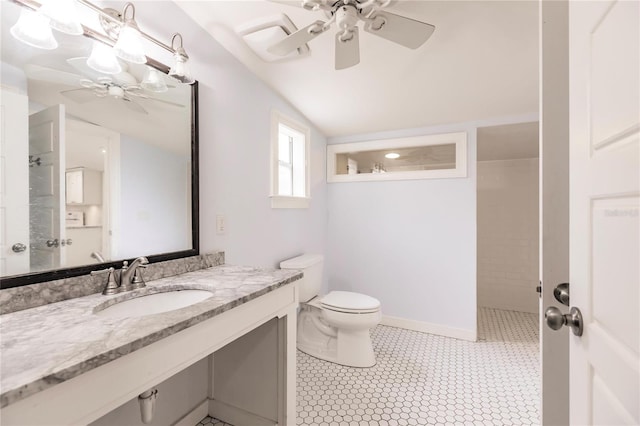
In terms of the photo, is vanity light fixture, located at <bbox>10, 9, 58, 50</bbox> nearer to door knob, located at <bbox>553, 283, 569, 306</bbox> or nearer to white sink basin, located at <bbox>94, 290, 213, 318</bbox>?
white sink basin, located at <bbox>94, 290, 213, 318</bbox>

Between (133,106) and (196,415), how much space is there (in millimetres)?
1588

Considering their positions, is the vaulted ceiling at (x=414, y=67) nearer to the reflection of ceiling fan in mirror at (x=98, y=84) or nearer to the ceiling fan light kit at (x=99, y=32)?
the ceiling fan light kit at (x=99, y=32)

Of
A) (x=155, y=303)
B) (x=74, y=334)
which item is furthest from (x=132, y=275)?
(x=74, y=334)

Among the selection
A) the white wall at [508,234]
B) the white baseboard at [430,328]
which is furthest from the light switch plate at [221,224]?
the white wall at [508,234]

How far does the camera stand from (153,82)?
1.32 metres

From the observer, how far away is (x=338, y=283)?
10.1 ft

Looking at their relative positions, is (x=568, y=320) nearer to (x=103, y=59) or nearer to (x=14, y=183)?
(x=14, y=183)

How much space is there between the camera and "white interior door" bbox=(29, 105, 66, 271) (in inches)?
36.9

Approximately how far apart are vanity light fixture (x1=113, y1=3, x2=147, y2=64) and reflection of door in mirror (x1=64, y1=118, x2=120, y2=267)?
0.31 meters

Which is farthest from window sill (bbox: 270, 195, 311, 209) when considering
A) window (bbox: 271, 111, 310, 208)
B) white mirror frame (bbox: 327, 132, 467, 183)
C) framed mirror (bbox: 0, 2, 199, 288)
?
framed mirror (bbox: 0, 2, 199, 288)
